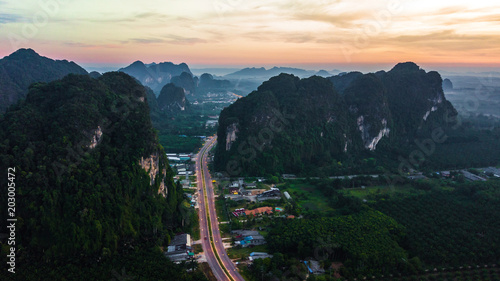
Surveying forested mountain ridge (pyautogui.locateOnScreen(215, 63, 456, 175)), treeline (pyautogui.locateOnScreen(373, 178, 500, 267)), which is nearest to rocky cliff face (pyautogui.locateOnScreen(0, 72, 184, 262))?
forested mountain ridge (pyautogui.locateOnScreen(215, 63, 456, 175))

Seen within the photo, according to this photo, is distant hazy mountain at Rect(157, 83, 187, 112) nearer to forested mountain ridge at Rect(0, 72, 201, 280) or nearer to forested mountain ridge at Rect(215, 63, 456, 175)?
forested mountain ridge at Rect(215, 63, 456, 175)

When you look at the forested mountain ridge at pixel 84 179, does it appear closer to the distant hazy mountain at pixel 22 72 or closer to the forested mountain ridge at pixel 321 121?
the forested mountain ridge at pixel 321 121

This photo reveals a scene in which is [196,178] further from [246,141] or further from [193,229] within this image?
[193,229]

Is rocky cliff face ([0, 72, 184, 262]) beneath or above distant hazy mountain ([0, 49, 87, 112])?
beneath

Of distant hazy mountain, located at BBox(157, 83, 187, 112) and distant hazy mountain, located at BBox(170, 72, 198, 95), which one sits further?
distant hazy mountain, located at BBox(170, 72, 198, 95)

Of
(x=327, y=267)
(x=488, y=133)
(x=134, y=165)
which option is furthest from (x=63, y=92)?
(x=488, y=133)

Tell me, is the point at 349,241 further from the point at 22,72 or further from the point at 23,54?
the point at 23,54

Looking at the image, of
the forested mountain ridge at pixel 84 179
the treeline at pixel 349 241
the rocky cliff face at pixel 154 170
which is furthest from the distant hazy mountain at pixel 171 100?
the treeline at pixel 349 241
